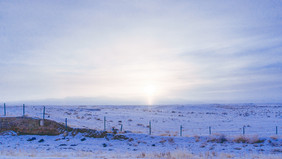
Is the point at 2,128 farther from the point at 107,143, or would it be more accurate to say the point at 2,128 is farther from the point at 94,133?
the point at 107,143

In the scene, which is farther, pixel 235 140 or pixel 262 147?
pixel 235 140

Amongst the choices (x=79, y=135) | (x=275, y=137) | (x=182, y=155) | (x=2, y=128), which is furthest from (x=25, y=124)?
(x=275, y=137)

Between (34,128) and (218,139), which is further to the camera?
(34,128)

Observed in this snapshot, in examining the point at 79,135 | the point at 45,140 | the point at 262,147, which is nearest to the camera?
the point at 262,147

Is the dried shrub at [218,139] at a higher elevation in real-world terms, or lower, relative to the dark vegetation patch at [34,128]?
lower

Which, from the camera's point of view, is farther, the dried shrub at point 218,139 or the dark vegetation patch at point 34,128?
the dark vegetation patch at point 34,128

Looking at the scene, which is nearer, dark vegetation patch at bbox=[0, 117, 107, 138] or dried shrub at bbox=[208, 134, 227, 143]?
dried shrub at bbox=[208, 134, 227, 143]

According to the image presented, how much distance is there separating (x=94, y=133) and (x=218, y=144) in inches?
490

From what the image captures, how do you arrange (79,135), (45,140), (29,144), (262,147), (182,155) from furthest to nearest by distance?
(79,135), (45,140), (29,144), (262,147), (182,155)

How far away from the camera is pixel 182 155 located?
14.7 m

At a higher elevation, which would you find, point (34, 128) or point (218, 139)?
point (34, 128)

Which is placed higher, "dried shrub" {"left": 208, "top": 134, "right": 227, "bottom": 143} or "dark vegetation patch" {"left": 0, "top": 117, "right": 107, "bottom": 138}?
"dark vegetation patch" {"left": 0, "top": 117, "right": 107, "bottom": 138}

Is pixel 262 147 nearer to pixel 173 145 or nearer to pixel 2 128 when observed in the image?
pixel 173 145

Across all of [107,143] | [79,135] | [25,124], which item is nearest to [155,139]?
[107,143]
